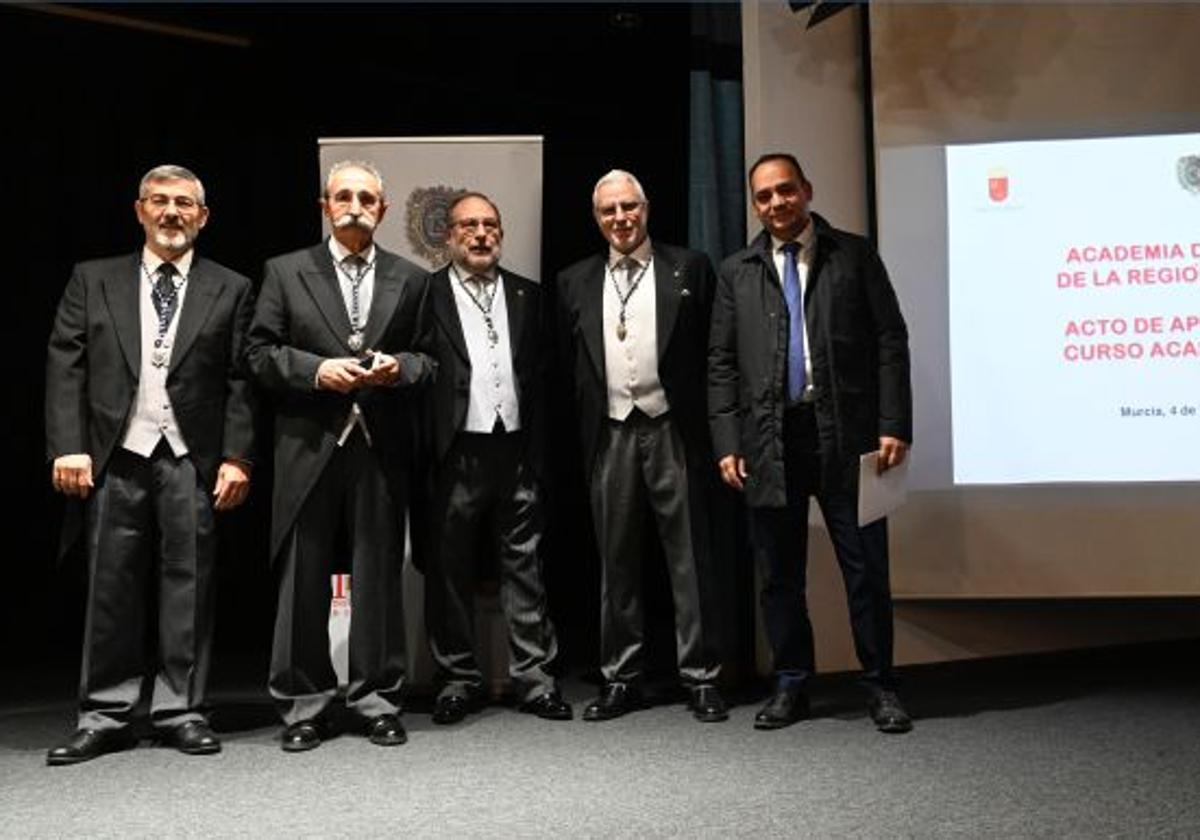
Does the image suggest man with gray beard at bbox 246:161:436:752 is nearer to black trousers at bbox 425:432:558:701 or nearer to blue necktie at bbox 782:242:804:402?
black trousers at bbox 425:432:558:701

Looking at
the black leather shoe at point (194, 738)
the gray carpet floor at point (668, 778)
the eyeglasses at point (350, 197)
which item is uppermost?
the eyeglasses at point (350, 197)

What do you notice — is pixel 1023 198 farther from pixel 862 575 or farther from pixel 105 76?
pixel 105 76

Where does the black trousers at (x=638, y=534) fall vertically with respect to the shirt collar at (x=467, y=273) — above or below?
below

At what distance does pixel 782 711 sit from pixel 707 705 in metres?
0.21

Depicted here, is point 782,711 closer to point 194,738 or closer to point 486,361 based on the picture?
point 486,361

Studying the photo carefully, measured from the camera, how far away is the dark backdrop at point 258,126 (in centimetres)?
536

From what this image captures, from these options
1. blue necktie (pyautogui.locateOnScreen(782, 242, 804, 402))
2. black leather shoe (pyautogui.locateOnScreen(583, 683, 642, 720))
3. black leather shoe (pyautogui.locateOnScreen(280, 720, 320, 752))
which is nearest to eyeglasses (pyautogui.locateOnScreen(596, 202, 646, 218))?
blue necktie (pyautogui.locateOnScreen(782, 242, 804, 402))

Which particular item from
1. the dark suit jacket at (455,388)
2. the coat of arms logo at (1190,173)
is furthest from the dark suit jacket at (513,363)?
the coat of arms logo at (1190,173)

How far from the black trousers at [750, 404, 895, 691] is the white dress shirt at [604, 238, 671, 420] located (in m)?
0.39

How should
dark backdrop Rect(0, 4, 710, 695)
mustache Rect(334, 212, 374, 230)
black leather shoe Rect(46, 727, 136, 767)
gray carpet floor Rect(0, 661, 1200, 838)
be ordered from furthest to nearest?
dark backdrop Rect(0, 4, 710, 695) < mustache Rect(334, 212, 374, 230) < black leather shoe Rect(46, 727, 136, 767) < gray carpet floor Rect(0, 661, 1200, 838)

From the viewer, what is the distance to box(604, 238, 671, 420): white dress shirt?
3764mm

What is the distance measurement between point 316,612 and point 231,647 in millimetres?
1756

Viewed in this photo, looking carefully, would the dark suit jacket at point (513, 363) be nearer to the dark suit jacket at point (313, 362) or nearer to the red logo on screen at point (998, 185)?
the dark suit jacket at point (313, 362)

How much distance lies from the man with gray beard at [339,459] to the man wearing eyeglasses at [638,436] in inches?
20.5
